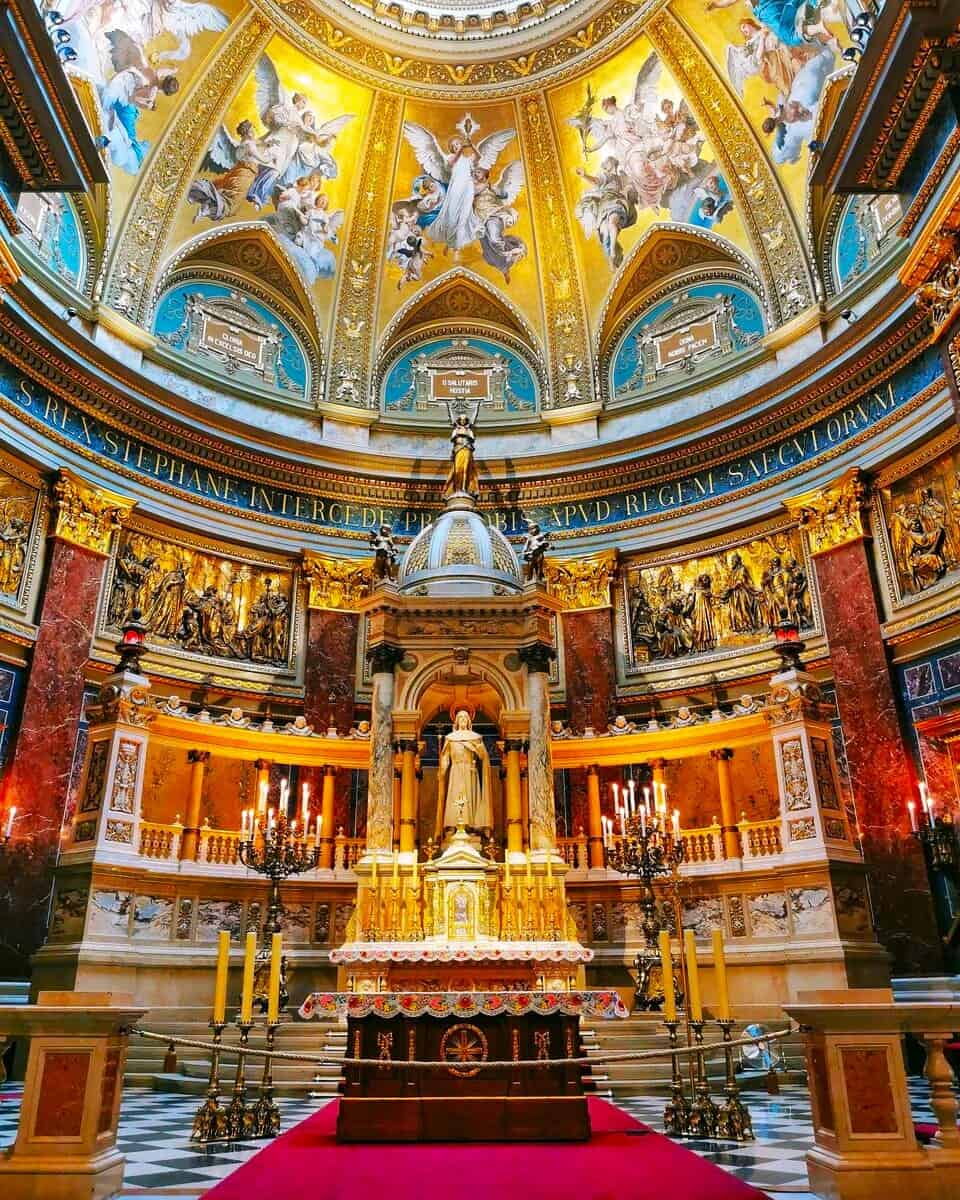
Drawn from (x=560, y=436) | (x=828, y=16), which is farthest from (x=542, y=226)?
(x=828, y=16)

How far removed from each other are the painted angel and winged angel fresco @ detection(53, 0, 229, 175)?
5.36m

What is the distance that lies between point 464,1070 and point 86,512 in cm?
1361

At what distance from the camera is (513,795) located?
13.5 meters

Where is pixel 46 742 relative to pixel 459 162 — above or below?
below

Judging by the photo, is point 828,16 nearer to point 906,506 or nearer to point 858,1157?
point 906,506

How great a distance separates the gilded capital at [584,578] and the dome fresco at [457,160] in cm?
478

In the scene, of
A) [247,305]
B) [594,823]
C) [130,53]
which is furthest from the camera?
[247,305]

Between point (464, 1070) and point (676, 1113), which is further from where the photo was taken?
point (676, 1113)

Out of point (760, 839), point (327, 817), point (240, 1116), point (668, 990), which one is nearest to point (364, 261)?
point (327, 817)

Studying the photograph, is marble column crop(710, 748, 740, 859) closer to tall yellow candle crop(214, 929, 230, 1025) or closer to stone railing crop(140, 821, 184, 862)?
stone railing crop(140, 821, 184, 862)

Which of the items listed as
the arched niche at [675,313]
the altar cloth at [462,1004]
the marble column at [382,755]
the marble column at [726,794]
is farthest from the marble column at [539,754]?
the arched niche at [675,313]

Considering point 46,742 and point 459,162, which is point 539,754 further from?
point 459,162

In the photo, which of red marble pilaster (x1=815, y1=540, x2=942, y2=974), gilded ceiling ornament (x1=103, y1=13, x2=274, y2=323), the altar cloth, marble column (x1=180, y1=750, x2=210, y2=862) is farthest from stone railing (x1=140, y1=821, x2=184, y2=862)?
gilded ceiling ornament (x1=103, y1=13, x2=274, y2=323)

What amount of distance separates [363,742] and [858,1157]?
12.9 m
